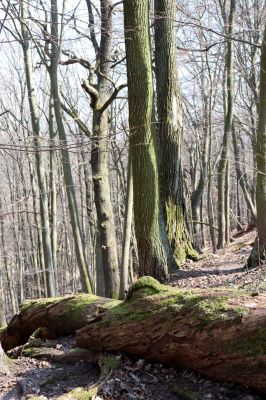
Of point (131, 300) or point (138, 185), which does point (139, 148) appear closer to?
point (138, 185)

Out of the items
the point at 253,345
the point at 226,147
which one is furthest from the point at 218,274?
the point at 226,147

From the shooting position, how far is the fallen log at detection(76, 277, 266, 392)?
9.25 feet

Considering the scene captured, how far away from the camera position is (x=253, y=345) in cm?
277

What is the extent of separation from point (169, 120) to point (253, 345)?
5414 millimetres

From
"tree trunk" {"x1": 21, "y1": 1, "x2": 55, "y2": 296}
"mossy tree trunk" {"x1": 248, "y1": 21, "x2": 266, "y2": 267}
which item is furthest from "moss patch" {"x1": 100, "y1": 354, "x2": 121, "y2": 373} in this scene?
"tree trunk" {"x1": 21, "y1": 1, "x2": 55, "y2": 296}

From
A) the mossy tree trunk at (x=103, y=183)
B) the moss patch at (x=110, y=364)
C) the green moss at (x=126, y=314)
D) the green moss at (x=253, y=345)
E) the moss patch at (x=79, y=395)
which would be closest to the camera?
the green moss at (x=253, y=345)

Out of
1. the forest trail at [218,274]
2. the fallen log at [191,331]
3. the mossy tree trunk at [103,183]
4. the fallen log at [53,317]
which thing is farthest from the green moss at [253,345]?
the mossy tree trunk at [103,183]

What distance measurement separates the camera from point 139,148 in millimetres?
6078

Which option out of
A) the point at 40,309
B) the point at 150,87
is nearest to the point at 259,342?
the point at 40,309

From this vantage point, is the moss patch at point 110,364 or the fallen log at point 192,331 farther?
the moss patch at point 110,364

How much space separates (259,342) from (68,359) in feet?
6.58

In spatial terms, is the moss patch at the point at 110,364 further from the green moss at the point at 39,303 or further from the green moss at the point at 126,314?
the green moss at the point at 39,303

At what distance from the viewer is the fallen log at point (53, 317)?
15.8ft

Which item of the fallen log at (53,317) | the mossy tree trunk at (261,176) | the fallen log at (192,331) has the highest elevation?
the mossy tree trunk at (261,176)
